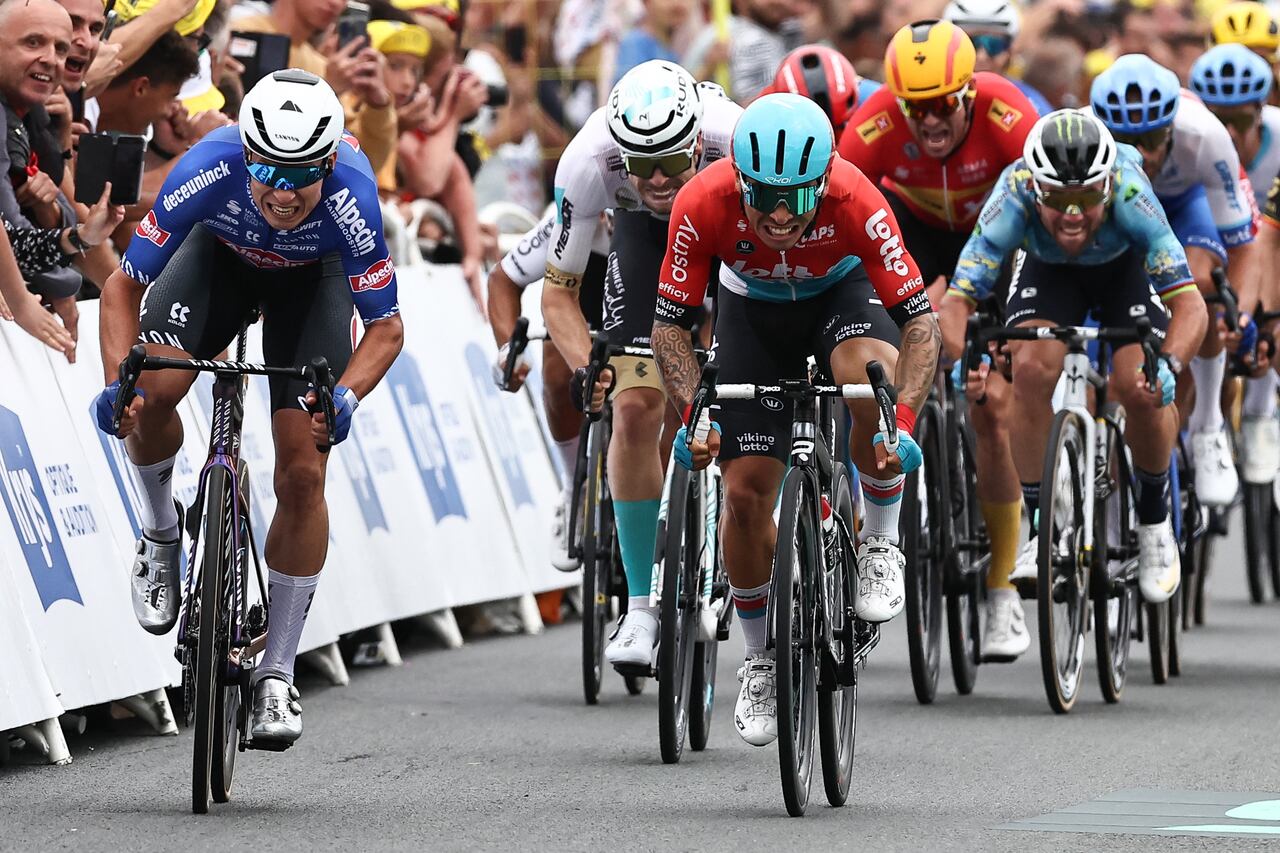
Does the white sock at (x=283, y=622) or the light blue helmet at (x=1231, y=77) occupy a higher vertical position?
the light blue helmet at (x=1231, y=77)

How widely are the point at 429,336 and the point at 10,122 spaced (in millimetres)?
3317

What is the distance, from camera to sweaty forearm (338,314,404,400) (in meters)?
6.94

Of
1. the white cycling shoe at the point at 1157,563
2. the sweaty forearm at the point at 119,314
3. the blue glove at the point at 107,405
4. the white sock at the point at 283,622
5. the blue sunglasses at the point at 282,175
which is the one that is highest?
the blue sunglasses at the point at 282,175

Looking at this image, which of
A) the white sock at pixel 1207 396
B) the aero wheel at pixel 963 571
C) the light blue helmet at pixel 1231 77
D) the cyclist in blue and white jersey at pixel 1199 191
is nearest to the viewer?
the aero wheel at pixel 963 571

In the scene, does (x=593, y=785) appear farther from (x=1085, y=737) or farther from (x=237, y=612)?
(x=1085, y=737)

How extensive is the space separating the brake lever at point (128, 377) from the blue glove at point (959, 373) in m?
3.42

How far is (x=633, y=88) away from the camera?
8008 mm

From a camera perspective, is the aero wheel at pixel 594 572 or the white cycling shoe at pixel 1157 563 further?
the white cycling shoe at pixel 1157 563

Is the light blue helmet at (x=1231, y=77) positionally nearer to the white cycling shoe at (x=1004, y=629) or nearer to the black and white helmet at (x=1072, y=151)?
the black and white helmet at (x=1072, y=151)

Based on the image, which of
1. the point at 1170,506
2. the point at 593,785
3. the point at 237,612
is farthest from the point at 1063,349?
the point at 237,612

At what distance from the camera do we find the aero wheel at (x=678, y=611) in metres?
7.56

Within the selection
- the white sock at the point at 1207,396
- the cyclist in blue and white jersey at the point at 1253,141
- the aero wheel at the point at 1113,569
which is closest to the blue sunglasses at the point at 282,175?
the aero wheel at the point at 1113,569

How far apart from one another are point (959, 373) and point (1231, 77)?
3.51m

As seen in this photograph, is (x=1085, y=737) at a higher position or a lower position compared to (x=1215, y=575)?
higher
